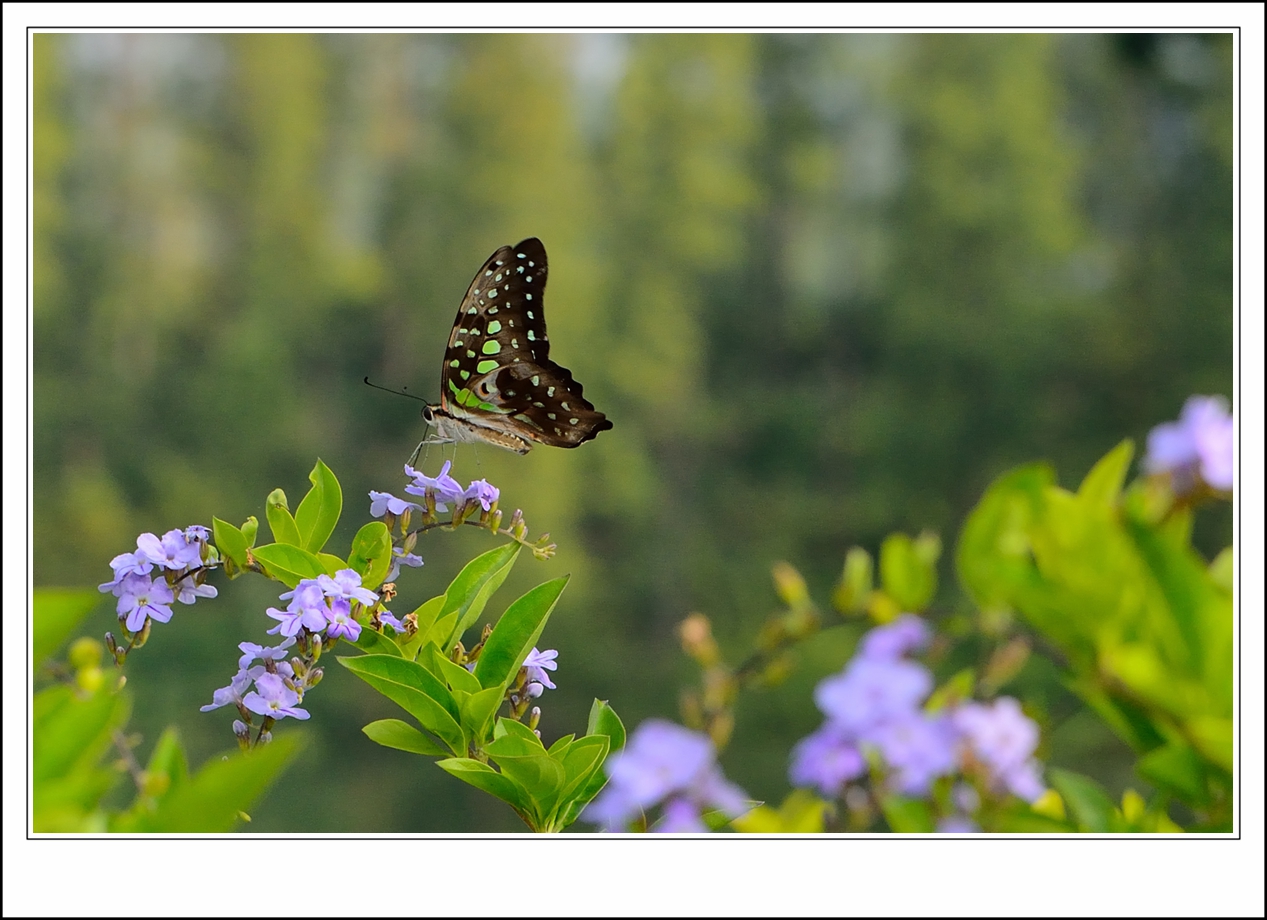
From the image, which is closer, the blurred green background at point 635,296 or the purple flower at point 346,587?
the purple flower at point 346,587

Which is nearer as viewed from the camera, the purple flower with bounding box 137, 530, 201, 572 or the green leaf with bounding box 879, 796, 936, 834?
the purple flower with bounding box 137, 530, 201, 572

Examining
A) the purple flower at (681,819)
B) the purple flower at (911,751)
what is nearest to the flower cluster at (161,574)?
the purple flower at (681,819)

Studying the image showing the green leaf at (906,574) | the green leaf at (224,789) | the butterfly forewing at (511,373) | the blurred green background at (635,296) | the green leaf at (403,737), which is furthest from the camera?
the blurred green background at (635,296)

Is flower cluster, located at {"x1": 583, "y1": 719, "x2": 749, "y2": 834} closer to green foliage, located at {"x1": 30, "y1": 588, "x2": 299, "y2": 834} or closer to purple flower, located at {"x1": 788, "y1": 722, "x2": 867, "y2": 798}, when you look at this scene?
purple flower, located at {"x1": 788, "y1": 722, "x2": 867, "y2": 798}

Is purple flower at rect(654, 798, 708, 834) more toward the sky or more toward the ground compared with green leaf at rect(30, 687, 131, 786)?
more toward the ground

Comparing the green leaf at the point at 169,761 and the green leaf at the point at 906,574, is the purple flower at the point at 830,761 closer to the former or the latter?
the green leaf at the point at 906,574

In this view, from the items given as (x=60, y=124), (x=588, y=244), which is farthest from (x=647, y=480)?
(x=60, y=124)

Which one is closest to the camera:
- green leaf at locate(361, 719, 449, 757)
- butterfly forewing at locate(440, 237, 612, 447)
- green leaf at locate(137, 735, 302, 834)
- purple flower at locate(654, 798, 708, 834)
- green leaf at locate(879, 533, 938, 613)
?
green leaf at locate(137, 735, 302, 834)

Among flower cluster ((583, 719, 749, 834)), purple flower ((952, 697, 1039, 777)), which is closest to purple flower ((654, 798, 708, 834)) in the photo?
flower cluster ((583, 719, 749, 834))
